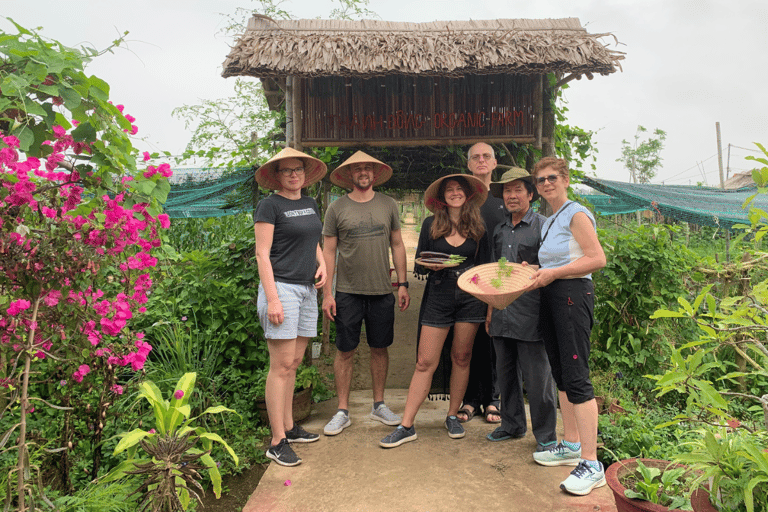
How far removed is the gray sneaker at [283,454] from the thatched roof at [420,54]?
288cm

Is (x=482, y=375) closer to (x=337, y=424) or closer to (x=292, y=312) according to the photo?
(x=337, y=424)

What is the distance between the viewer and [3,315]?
6.45 feet

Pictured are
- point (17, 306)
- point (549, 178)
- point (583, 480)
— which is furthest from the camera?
point (549, 178)

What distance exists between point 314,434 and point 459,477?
1046 millimetres

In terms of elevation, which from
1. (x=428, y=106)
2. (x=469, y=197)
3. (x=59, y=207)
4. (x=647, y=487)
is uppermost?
(x=428, y=106)

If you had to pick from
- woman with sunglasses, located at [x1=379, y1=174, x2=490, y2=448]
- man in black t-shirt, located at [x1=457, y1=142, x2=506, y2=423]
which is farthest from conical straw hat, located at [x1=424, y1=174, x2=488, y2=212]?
man in black t-shirt, located at [x1=457, y1=142, x2=506, y2=423]

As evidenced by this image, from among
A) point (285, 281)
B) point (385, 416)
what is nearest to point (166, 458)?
point (285, 281)

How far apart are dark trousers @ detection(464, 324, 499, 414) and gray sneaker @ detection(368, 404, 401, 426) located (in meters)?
0.56

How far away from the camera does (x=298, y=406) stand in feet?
12.3

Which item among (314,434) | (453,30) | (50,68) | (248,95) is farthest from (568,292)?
(248,95)

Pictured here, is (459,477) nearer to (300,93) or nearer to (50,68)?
(50,68)

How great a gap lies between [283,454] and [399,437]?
2.41 feet

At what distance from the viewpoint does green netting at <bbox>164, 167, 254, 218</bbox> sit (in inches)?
257

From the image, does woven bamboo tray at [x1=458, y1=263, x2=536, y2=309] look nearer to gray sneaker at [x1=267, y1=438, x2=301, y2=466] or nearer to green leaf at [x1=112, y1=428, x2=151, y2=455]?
gray sneaker at [x1=267, y1=438, x2=301, y2=466]
